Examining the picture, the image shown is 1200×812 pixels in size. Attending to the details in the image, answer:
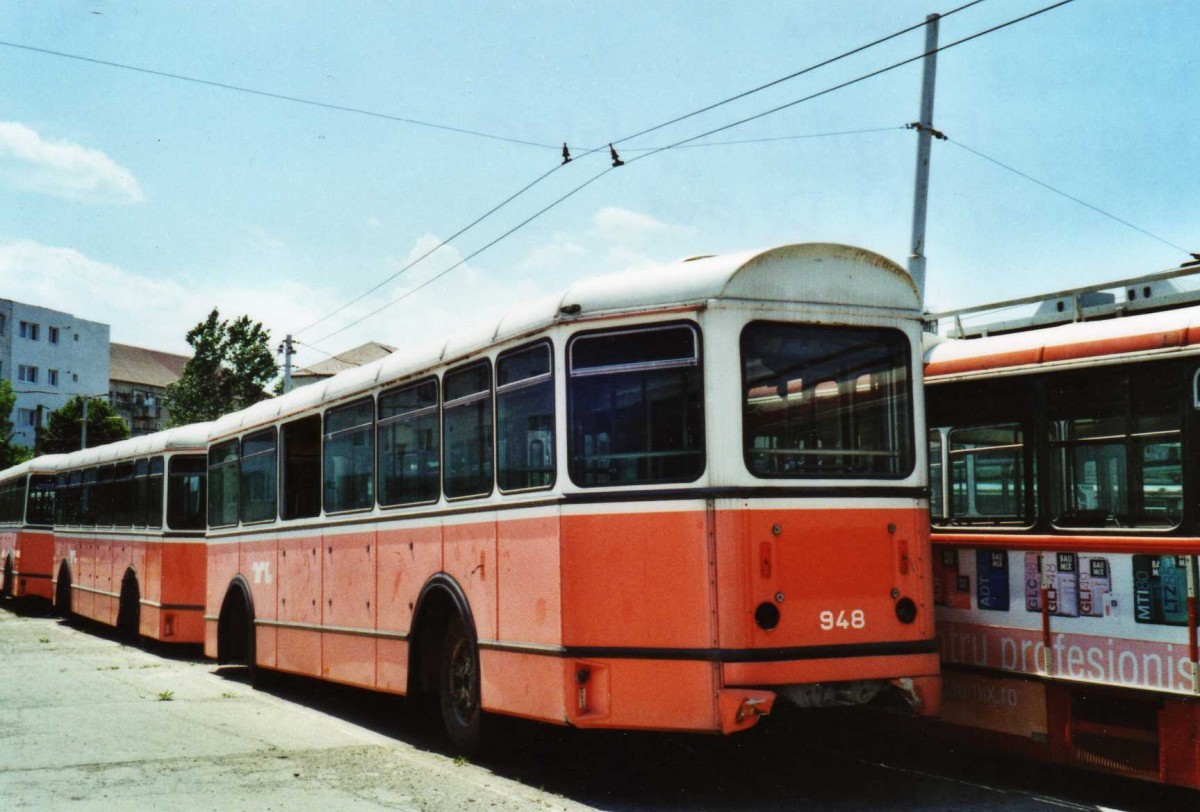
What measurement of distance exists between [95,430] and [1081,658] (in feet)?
238

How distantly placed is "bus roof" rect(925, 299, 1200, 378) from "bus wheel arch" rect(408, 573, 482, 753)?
3703 mm

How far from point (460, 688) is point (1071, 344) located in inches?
191

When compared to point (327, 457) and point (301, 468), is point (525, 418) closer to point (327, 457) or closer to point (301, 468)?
point (327, 457)

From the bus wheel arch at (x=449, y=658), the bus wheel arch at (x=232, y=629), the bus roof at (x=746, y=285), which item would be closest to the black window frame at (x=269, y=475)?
the bus wheel arch at (x=232, y=629)

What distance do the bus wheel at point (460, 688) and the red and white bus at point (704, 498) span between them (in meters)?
0.14

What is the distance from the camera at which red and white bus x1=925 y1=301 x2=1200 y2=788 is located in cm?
696

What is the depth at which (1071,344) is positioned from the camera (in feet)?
25.3

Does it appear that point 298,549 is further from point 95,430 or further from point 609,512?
point 95,430

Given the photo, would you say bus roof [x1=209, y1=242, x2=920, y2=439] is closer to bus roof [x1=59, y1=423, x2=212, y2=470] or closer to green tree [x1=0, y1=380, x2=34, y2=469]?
bus roof [x1=59, y1=423, x2=212, y2=470]

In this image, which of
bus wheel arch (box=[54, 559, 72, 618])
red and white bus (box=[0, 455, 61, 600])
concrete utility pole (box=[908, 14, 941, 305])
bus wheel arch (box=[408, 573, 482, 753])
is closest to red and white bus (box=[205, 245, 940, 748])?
bus wheel arch (box=[408, 573, 482, 753])

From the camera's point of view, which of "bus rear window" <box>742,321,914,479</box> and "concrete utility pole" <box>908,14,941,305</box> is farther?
"concrete utility pole" <box>908,14,941,305</box>

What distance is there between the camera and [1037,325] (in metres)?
8.67

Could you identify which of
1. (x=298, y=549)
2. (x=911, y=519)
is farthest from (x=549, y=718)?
(x=298, y=549)

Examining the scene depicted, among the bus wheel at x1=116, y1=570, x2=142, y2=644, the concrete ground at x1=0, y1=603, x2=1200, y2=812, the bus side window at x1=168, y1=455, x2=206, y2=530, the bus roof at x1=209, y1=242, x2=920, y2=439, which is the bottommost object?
the concrete ground at x1=0, y1=603, x2=1200, y2=812
